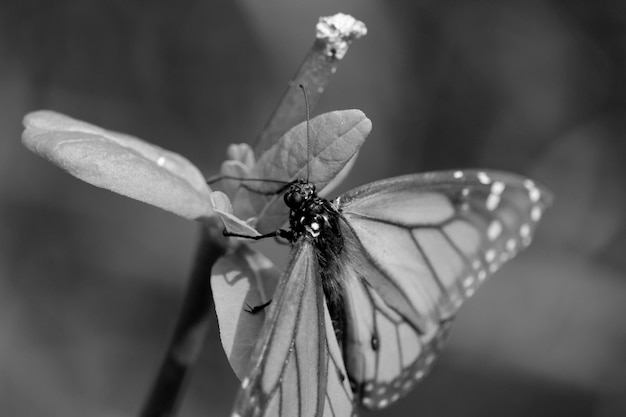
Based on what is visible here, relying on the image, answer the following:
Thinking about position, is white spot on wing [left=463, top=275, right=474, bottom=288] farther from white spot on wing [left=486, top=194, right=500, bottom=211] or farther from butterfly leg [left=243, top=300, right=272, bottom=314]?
butterfly leg [left=243, top=300, right=272, bottom=314]

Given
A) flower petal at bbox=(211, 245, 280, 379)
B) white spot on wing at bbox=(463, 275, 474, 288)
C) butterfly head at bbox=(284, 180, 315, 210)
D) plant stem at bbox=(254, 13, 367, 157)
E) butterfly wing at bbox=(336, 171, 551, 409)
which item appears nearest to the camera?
flower petal at bbox=(211, 245, 280, 379)

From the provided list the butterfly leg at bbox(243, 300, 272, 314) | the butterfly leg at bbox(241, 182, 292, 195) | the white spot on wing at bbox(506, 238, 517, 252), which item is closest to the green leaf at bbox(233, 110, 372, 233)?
the butterfly leg at bbox(241, 182, 292, 195)

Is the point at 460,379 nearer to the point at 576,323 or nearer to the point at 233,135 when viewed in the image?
the point at 576,323

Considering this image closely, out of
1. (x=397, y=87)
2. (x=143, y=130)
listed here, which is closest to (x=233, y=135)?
(x=143, y=130)

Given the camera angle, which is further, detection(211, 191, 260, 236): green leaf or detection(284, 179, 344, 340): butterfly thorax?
detection(284, 179, 344, 340): butterfly thorax

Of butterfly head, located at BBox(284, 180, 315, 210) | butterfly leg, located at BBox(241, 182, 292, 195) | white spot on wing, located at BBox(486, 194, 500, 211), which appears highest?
white spot on wing, located at BBox(486, 194, 500, 211)

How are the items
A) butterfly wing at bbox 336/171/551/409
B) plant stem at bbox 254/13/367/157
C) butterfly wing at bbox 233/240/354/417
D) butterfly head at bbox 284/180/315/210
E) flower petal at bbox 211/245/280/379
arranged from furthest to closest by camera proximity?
butterfly wing at bbox 336/171/551/409, plant stem at bbox 254/13/367/157, butterfly head at bbox 284/180/315/210, flower petal at bbox 211/245/280/379, butterfly wing at bbox 233/240/354/417
